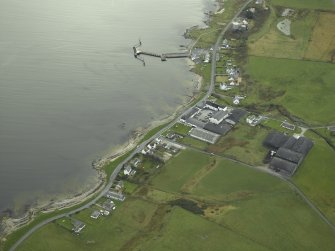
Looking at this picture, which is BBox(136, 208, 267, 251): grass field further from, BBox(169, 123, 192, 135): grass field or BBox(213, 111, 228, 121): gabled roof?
BBox(213, 111, 228, 121): gabled roof

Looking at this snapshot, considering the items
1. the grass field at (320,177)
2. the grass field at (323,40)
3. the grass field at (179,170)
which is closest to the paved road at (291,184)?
the grass field at (320,177)

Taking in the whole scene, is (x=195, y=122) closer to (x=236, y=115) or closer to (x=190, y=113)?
(x=190, y=113)

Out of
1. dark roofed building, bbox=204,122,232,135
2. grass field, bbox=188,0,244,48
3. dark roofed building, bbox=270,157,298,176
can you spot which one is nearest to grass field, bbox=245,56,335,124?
dark roofed building, bbox=204,122,232,135

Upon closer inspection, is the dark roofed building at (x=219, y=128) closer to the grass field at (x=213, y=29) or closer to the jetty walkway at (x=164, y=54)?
the jetty walkway at (x=164, y=54)

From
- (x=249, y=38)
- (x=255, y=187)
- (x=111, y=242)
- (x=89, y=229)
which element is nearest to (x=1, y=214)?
(x=89, y=229)

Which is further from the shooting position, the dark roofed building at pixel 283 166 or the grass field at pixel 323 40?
the grass field at pixel 323 40

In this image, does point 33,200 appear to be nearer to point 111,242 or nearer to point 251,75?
point 111,242

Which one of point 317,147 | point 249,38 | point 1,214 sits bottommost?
point 1,214

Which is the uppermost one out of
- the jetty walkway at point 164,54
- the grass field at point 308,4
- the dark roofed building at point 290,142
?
the grass field at point 308,4
